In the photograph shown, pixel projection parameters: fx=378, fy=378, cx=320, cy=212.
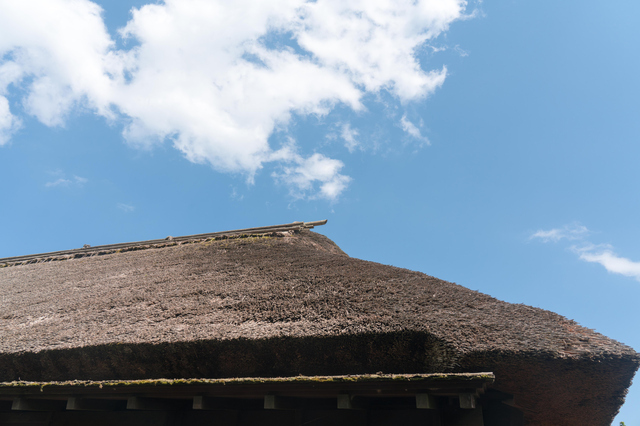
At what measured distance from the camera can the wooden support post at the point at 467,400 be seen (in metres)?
2.95

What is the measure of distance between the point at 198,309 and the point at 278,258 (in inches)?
65.3

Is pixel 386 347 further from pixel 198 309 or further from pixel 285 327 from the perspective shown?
pixel 198 309

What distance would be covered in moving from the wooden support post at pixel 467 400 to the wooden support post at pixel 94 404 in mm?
3527

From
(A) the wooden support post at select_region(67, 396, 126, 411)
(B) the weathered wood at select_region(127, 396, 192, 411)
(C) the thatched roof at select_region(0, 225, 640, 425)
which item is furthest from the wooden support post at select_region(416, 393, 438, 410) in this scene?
(A) the wooden support post at select_region(67, 396, 126, 411)

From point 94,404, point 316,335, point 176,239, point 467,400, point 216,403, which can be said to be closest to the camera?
point 467,400

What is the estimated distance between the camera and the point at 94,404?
4.05m

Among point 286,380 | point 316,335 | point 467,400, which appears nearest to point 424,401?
point 467,400

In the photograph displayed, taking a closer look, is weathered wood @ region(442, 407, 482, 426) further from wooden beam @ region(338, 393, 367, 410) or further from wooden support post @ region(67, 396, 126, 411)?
wooden support post @ region(67, 396, 126, 411)

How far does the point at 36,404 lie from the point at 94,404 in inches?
25.2

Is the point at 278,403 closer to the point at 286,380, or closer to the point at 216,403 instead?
the point at 286,380

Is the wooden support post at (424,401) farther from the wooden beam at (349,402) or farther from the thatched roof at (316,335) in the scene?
the wooden beam at (349,402)

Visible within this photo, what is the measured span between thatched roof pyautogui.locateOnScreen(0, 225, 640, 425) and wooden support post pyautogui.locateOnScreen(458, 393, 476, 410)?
18 cm

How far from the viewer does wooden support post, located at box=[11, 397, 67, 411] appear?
3912 millimetres

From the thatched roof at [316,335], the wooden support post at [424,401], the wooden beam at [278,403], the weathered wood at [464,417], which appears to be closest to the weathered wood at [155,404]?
the thatched roof at [316,335]
